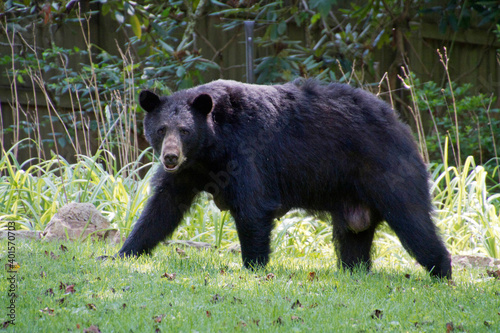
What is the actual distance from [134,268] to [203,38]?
Answer: 497cm

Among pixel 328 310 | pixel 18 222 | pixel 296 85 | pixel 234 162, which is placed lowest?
A: pixel 18 222

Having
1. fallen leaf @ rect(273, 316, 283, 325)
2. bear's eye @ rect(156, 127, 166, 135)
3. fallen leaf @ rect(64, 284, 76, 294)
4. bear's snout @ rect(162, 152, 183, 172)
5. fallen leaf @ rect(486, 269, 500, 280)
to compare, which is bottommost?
fallen leaf @ rect(486, 269, 500, 280)

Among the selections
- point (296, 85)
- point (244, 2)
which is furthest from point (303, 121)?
point (244, 2)

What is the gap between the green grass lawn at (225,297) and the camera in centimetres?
307

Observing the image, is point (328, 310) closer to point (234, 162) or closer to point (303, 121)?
point (234, 162)

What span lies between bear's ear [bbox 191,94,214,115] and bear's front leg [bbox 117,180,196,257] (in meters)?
0.68

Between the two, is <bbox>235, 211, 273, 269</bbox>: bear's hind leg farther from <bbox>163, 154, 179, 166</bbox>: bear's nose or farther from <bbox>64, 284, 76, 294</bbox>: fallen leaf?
<bbox>64, 284, 76, 294</bbox>: fallen leaf

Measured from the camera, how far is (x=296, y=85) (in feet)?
16.4

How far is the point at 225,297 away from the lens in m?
3.53

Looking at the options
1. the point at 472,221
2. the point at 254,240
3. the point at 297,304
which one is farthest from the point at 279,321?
the point at 472,221

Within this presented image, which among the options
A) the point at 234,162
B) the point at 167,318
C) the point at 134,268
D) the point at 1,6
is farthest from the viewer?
the point at 1,6

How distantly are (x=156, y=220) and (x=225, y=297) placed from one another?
Answer: 139cm

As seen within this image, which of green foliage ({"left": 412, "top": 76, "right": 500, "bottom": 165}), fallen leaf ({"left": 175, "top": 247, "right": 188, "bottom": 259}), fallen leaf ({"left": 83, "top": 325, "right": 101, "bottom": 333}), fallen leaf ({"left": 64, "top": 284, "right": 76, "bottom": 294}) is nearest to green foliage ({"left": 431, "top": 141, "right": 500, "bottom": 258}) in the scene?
green foliage ({"left": 412, "top": 76, "right": 500, "bottom": 165})

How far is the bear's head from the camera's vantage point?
433cm
